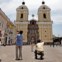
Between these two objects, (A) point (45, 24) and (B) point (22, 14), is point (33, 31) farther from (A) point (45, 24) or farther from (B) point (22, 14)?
(B) point (22, 14)

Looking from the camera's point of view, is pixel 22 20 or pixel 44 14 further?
pixel 44 14

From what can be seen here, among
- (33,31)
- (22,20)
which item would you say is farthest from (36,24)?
(22,20)

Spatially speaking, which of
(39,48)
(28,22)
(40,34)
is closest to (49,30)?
(40,34)

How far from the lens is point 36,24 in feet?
399

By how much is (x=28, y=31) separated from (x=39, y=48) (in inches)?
4168

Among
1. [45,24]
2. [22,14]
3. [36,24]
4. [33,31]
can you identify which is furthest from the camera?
[33,31]

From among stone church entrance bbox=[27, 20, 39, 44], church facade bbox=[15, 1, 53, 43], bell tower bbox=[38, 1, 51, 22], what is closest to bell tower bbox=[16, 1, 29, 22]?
church facade bbox=[15, 1, 53, 43]

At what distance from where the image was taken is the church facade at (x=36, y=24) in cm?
11638

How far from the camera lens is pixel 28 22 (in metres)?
123

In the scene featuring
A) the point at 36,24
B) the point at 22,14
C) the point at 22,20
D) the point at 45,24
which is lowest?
the point at 45,24

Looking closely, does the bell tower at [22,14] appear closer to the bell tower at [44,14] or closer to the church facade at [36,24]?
the church facade at [36,24]

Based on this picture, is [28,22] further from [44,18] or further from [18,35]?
[18,35]

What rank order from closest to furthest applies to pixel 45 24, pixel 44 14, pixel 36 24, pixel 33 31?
1. pixel 45 24
2. pixel 44 14
3. pixel 36 24
4. pixel 33 31

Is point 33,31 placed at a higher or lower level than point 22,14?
lower
